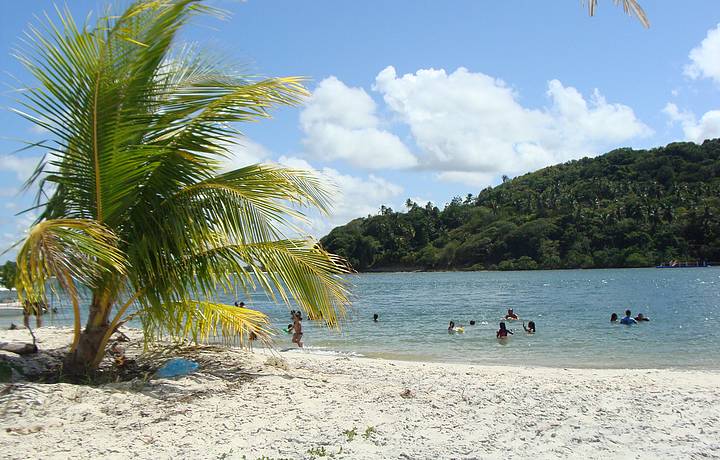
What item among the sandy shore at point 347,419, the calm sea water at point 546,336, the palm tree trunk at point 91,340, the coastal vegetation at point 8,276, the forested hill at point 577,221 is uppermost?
the forested hill at point 577,221

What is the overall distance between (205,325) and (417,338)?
1361 cm

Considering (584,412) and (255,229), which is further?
(255,229)

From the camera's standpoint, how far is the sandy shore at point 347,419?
496 centimetres

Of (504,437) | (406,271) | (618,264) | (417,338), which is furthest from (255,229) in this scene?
(406,271)

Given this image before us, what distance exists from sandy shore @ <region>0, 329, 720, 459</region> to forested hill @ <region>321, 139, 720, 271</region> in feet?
205

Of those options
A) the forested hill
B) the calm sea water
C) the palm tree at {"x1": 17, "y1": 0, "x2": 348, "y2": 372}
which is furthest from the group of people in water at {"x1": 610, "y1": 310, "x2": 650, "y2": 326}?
the forested hill

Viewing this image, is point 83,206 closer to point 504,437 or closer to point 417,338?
point 504,437

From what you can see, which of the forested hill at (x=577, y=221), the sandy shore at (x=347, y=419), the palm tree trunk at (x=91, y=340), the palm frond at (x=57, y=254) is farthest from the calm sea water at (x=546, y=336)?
the forested hill at (x=577, y=221)

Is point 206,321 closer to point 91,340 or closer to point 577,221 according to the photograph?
point 91,340

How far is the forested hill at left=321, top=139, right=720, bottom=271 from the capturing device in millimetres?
89750

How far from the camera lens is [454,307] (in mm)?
35438

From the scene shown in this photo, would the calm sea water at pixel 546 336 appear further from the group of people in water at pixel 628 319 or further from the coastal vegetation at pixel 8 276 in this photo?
the coastal vegetation at pixel 8 276

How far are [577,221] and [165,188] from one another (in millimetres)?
98663

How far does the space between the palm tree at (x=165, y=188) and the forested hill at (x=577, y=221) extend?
61928 millimetres
